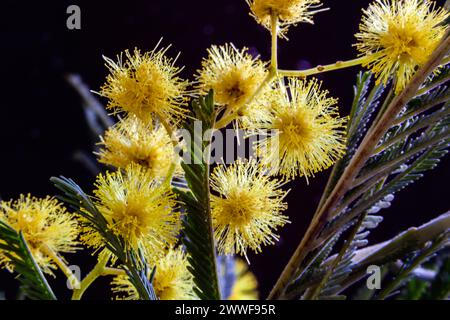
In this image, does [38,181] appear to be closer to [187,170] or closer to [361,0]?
[361,0]

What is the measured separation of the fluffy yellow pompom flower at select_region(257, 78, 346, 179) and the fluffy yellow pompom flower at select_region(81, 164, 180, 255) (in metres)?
0.13

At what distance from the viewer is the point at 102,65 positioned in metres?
1.28

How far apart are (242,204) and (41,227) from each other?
0.91 feet

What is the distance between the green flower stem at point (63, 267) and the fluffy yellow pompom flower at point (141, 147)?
14cm

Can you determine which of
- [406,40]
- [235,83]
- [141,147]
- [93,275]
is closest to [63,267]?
[93,275]

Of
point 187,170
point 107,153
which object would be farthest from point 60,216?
point 187,170

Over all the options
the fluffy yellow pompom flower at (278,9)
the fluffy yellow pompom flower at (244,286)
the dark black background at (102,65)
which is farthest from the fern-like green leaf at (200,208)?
the fluffy yellow pompom flower at (244,286)

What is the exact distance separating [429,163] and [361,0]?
398mm

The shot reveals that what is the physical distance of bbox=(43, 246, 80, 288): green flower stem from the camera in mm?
738

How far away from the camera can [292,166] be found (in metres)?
0.71

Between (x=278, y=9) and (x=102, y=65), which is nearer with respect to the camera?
(x=278, y=9)

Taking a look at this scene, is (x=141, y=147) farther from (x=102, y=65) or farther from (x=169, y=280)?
(x=102, y=65)

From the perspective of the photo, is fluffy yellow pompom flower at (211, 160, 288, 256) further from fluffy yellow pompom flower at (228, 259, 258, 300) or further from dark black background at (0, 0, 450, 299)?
fluffy yellow pompom flower at (228, 259, 258, 300)

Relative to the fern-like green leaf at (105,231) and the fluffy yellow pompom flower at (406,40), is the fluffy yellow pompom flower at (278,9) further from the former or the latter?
the fern-like green leaf at (105,231)
